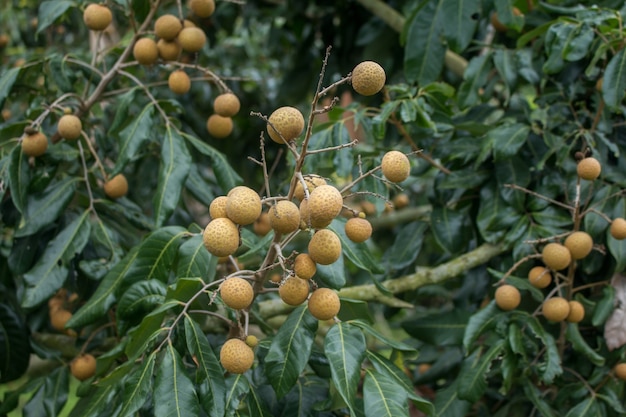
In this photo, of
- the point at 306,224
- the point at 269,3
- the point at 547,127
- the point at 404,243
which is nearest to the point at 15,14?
the point at 269,3

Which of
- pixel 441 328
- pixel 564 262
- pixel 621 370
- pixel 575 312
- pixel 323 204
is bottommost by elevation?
pixel 441 328

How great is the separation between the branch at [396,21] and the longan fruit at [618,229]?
3.16 ft

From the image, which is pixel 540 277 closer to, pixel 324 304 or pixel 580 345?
pixel 580 345

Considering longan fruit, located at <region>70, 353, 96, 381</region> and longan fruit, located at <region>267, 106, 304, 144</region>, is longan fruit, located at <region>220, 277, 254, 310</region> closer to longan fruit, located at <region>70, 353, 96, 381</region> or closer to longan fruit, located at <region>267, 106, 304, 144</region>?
longan fruit, located at <region>267, 106, 304, 144</region>

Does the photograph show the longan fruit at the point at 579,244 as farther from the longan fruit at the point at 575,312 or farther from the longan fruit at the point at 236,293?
the longan fruit at the point at 236,293

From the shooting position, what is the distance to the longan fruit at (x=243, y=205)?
95cm

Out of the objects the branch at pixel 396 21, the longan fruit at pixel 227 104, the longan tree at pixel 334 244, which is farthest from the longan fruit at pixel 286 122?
the branch at pixel 396 21

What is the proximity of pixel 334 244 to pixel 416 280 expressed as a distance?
827 millimetres

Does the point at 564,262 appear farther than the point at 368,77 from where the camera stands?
Yes

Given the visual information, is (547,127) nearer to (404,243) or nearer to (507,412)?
(404,243)

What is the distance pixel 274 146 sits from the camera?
2.98 meters

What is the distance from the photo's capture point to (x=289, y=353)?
3.53 feet

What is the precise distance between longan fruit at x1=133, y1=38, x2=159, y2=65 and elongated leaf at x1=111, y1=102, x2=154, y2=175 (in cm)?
11

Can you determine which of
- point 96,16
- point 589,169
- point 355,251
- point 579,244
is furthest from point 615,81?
point 96,16
